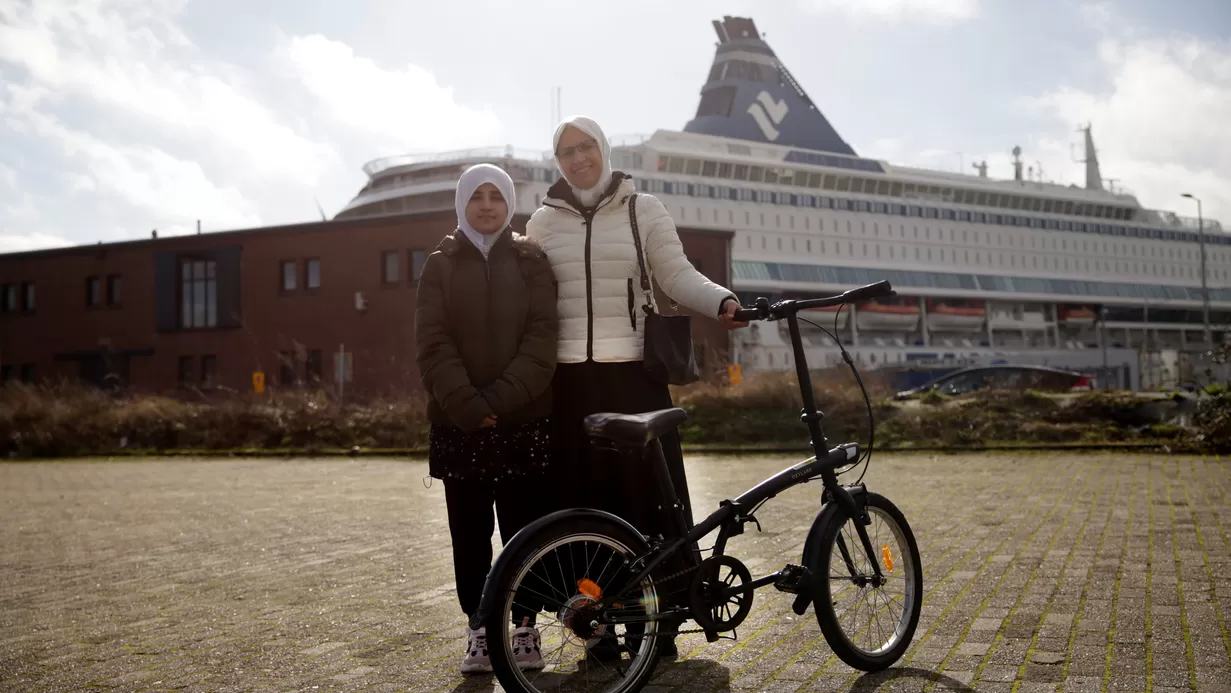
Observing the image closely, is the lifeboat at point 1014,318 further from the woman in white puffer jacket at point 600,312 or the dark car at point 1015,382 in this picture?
the woman in white puffer jacket at point 600,312

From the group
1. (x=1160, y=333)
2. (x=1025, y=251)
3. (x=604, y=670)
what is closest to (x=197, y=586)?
(x=604, y=670)

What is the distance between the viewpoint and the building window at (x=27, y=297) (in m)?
40.0

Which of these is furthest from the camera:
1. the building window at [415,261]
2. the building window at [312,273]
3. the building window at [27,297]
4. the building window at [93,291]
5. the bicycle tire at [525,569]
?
the building window at [27,297]

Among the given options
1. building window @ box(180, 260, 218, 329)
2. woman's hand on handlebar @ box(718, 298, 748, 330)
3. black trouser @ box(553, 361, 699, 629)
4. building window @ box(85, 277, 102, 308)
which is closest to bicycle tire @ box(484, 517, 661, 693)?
black trouser @ box(553, 361, 699, 629)

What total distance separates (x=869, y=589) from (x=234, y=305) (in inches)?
1357

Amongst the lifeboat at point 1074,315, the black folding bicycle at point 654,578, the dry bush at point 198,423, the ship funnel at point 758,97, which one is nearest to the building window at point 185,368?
the dry bush at point 198,423

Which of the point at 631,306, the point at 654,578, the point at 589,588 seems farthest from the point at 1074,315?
the point at 589,588

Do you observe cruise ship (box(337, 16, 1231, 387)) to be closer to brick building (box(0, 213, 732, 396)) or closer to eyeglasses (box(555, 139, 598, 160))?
brick building (box(0, 213, 732, 396))

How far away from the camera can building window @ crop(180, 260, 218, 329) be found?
36.7m

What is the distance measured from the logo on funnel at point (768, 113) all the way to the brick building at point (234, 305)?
114 ft

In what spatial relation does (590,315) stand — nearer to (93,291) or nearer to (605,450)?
(605,450)

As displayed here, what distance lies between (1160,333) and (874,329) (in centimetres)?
2758

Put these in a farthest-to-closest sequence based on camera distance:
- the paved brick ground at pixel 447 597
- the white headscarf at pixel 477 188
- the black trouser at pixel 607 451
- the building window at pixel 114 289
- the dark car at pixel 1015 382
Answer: the building window at pixel 114 289 < the dark car at pixel 1015 382 < the white headscarf at pixel 477 188 < the black trouser at pixel 607 451 < the paved brick ground at pixel 447 597

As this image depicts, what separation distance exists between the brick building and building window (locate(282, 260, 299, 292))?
41 mm
